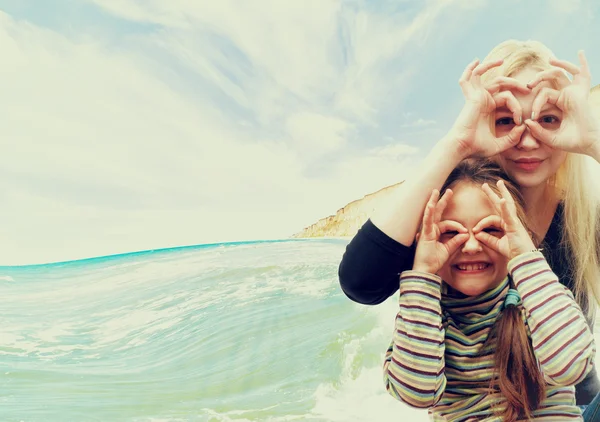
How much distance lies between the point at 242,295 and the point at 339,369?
10.6 ft

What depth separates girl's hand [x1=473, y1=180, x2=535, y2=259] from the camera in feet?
3.75

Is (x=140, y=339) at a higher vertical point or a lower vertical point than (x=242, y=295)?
lower

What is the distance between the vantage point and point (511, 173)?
1415mm

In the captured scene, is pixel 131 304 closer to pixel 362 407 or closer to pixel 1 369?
pixel 1 369

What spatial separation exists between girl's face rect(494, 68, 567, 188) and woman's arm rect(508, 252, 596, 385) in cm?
37

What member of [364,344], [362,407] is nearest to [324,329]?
[364,344]

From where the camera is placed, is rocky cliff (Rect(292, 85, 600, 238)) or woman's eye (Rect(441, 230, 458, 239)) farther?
rocky cliff (Rect(292, 85, 600, 238))

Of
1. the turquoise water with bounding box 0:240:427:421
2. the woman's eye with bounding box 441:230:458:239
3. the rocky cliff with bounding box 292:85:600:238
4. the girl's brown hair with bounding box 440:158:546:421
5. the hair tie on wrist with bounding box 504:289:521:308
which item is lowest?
the turquoise water with bounding box 0:240:427:421

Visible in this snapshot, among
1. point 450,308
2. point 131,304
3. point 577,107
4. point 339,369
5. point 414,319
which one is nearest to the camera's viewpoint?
point 414,319

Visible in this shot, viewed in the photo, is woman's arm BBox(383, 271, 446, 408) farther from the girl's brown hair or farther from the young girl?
the girl's brown hair

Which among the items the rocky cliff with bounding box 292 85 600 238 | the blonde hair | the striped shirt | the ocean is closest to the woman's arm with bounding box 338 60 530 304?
the striped shirt

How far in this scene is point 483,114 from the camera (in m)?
1.33

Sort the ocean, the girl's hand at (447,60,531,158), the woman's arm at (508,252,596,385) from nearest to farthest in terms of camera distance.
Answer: the woman's arm at (508,252,596,385) < the girl's hand at (447,60,531,158) < the ocean

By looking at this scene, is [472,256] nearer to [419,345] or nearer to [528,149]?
[419,345]
